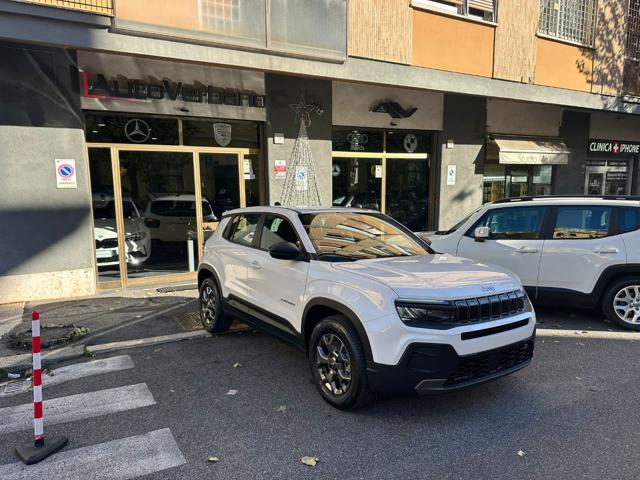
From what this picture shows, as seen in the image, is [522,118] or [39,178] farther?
[522,118]

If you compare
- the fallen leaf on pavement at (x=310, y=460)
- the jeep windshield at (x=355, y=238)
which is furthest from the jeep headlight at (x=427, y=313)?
the fallen leaf on pavement at (x=310, y=460)

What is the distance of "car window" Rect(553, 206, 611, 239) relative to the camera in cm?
592

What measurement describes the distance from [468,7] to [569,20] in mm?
3499

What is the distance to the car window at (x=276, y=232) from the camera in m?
4.57

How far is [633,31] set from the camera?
42.5ft

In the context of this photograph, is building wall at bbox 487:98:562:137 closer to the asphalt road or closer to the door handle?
the door handle

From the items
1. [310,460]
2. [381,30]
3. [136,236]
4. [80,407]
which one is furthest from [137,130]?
[310,460]

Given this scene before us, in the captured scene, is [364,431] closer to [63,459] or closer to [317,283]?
[317,283]

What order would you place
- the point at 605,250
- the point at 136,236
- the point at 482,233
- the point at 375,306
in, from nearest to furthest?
the point at 375,306 → the point at 605,250 → the point at 482,233 → the point at 136,236

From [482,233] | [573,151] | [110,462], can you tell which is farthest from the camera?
[573,151]

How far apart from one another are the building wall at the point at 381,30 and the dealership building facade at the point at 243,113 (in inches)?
1.2

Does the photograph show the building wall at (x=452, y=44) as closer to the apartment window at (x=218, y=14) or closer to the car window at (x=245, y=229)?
the apartment window at (x=218, y=14)

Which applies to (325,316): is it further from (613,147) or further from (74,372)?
(613,147)

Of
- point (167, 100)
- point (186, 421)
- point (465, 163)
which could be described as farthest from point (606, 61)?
point (186, 421)
